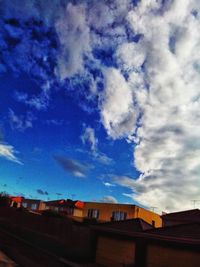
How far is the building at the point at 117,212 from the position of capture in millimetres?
52312

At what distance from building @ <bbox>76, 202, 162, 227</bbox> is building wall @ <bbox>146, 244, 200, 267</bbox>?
1098 inches

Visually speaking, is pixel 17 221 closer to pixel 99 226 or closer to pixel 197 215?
pixel 99 226

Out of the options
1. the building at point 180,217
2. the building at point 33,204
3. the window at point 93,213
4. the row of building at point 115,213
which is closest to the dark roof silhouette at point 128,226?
the building at point 180,217

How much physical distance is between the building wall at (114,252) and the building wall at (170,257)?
2241mm

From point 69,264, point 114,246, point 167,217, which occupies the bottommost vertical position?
point 69,264

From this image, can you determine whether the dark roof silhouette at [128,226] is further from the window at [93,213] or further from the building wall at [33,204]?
the building wall at [33,204]

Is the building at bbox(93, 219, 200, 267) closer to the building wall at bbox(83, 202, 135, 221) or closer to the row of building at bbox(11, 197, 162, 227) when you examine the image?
the row of building at bbox(11, 197, 162, 227)

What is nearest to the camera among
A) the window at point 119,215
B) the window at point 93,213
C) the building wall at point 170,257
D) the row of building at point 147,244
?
the building wall at point 170,257

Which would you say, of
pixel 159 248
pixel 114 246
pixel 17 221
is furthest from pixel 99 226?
pixel 17 221

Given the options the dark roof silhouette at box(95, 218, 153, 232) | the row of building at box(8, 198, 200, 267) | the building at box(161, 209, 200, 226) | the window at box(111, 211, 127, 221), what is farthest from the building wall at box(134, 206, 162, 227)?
the dark roof silhouette at box(95, 218, 153, 232)

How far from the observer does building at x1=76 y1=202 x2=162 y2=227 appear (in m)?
52.3

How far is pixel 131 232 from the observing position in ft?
79.2

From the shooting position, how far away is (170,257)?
69.3 ft

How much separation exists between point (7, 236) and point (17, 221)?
9.42m
